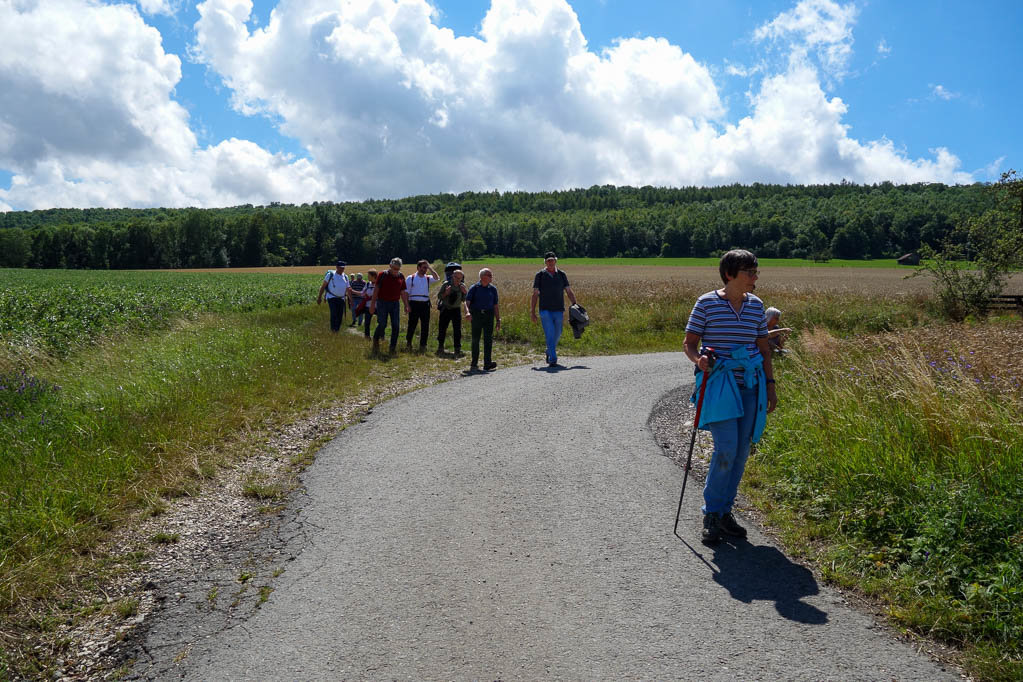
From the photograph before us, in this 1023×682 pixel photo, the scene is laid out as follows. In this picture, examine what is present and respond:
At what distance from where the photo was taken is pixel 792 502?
5.55 meters

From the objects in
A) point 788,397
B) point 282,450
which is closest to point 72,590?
point 282,450

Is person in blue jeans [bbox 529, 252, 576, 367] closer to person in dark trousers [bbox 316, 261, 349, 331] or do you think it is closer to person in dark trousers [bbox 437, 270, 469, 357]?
person in dark trousers [bbox 437, 270, 469, 357]

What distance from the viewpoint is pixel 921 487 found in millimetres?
4871

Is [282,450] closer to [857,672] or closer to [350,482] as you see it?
[350,482]

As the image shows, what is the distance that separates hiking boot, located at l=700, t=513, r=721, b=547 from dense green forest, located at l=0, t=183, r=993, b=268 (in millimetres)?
Result: 83716

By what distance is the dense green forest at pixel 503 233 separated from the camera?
8919 cm

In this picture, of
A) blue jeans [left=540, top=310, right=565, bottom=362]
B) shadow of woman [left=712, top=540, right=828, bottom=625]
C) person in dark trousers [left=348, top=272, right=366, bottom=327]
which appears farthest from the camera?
person in dark trousers [left=348, top=272, right=366, bottom=327]

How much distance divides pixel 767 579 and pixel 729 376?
1344 mm

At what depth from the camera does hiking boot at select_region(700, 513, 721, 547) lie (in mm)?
4738

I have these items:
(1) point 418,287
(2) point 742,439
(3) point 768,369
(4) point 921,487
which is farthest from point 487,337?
(4) point 921,487

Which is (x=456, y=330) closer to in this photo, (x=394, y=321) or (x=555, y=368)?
(x=394, y=321)

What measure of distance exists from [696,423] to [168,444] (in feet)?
16.4

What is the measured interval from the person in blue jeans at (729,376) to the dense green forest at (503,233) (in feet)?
274

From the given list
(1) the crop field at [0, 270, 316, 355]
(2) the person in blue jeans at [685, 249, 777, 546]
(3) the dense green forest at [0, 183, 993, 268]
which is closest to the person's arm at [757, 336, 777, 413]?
(2) the person in blue jeans at [685, 249, 777, 546]
